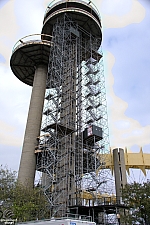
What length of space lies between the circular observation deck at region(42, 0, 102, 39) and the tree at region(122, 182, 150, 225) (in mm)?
33503

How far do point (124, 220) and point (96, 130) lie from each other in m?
15.0

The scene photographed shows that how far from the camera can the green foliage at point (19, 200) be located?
24.4 metres

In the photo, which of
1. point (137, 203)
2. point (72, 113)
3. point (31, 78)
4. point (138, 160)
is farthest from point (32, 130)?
point (137, 203)

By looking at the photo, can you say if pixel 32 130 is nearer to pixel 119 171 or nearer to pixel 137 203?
pixel 119 171

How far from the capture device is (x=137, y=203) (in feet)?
84.5

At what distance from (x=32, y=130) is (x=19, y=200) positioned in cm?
1957

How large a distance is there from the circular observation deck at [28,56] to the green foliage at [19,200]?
27736 mm

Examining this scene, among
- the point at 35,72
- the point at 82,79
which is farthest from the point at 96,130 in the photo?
the point at 35,72

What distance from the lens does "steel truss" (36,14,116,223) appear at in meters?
33.7

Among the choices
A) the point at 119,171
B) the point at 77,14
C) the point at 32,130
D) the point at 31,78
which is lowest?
the point at 119,171

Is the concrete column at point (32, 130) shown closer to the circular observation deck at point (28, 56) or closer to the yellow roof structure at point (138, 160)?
the circular observation deck at point (28, 56)

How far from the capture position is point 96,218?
3162cm

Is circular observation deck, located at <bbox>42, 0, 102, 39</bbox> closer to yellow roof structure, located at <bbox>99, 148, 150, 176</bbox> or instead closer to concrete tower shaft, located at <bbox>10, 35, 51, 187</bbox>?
concrete tower shaft, located at <bbox>10, 35, 51, 187</bbox>

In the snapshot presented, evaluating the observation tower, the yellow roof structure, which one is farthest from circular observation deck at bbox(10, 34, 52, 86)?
the yellow roof structure
